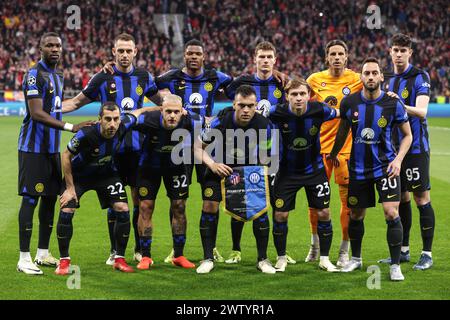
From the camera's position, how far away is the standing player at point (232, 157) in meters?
7.41

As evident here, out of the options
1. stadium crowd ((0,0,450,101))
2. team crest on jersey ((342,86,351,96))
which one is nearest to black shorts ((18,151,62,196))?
team crest on jersey ((342,86,351,96))

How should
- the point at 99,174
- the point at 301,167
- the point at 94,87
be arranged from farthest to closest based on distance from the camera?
the point at 94,87
the point at 301,167
the point at 99,174

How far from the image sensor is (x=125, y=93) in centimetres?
806

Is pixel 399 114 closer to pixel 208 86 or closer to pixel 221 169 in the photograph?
Answer: pixel 221 169

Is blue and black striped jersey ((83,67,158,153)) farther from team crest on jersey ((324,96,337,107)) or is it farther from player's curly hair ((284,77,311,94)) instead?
team crest on jersey ((324,96,337,107))

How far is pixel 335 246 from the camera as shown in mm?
8836

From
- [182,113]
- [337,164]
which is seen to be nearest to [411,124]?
[337,164]

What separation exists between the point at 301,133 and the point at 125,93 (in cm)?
188

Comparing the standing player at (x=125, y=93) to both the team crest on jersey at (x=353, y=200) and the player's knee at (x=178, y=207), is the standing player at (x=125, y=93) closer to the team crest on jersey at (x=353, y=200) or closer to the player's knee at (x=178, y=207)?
the player's knee at (x=178, y=207)

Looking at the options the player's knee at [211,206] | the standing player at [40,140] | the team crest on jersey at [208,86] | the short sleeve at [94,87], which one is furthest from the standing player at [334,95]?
the standing player at [40,140]

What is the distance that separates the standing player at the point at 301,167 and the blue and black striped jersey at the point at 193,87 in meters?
0.99

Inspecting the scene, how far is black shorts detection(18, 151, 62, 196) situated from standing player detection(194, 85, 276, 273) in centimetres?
144

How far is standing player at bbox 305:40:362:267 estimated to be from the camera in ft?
26.4

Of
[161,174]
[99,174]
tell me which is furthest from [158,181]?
[99,174]
